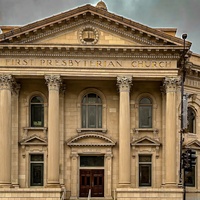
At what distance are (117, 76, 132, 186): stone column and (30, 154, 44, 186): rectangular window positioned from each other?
19.3 feet

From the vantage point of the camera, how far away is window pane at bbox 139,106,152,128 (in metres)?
42.0

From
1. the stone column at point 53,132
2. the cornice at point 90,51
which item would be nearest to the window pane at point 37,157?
the stone column at point 53,132

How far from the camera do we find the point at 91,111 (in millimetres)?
42000

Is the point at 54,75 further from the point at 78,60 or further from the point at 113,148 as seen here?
the point at 113,148

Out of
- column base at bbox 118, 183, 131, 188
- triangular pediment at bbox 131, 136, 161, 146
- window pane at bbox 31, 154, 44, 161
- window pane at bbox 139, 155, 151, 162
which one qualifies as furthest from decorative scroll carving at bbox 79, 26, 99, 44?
column base at bbox 118, 183, 131, 188

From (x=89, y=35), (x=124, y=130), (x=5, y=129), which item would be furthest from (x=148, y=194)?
(x=89, y=35)

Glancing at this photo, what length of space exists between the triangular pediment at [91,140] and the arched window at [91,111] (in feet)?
3.21

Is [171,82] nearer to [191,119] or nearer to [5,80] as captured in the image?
[191,119]

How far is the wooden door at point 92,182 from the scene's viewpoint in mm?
41188

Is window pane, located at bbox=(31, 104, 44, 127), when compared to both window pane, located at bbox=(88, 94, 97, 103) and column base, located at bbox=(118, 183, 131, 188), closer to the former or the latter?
window pane, located at bbox=(88, 94, 97, 103)

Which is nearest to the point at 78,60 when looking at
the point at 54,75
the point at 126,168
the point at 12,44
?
the point at 54,75

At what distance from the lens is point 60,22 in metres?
39.2

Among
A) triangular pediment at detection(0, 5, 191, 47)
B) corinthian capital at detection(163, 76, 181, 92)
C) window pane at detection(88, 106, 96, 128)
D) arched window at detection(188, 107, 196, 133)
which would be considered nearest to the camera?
triangular pediment at detection(0, 5, 191, 47)

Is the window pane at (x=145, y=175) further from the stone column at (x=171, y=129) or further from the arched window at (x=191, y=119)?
the arched window at (x=191, y=119)
